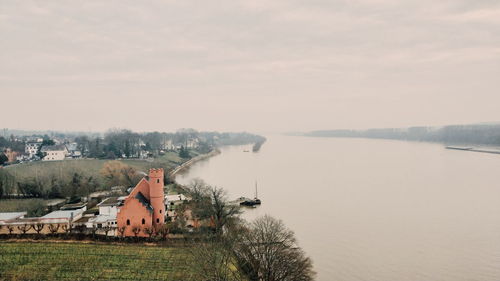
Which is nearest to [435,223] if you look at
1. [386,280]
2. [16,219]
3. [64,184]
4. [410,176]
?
[386,280]

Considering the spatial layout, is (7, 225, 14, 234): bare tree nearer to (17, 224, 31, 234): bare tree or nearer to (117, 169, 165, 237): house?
(17, 224, 31, 234): bare tree

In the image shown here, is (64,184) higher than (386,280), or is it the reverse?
(64,184)

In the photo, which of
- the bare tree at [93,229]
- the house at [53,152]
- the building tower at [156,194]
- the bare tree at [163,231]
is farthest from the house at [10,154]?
the bare tree at [163,231]

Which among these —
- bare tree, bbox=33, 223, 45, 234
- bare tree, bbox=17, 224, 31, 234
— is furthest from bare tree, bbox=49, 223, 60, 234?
bare tree, bbox=17, 224, 31, 234

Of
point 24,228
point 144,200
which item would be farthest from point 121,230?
point 24,228

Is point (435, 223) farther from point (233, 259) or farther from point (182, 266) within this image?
point (182, 266)

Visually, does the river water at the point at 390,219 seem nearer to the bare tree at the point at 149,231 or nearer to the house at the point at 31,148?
the bare tree at the point at 149,231
